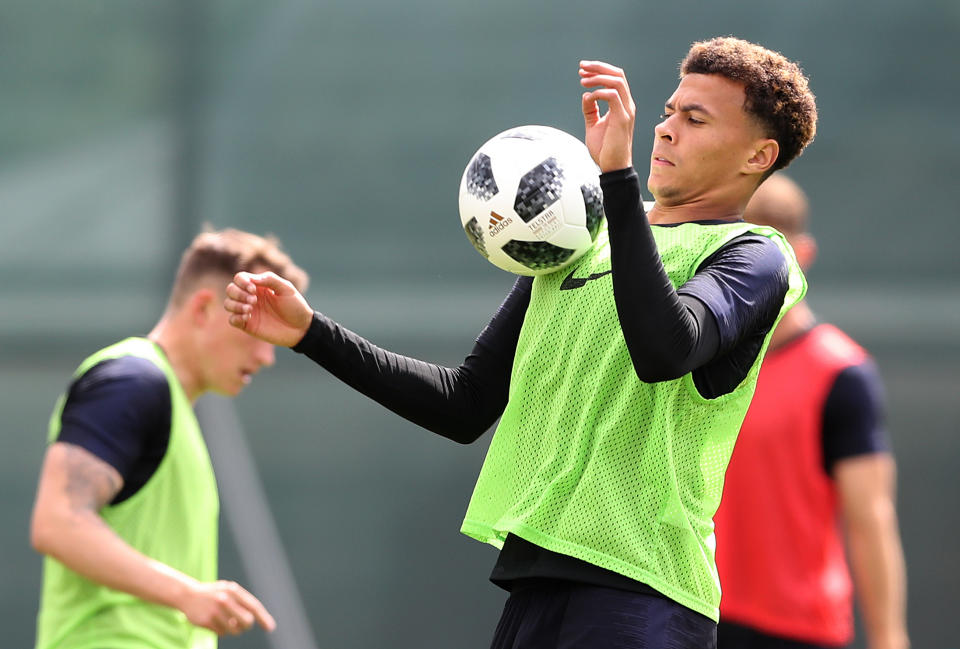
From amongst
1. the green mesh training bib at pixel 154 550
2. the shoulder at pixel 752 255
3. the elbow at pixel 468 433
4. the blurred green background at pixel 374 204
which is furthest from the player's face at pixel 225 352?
the blurred green background at pixel 374 204

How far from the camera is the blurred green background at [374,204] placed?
520cm

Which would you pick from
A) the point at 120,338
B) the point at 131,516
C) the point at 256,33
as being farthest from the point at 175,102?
the point at 131,516

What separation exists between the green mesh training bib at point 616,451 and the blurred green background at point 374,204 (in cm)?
328

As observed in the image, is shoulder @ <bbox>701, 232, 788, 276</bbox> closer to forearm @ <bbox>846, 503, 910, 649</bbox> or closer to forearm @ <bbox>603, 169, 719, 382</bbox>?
forearm @ <bbox>603, 169, 719, 382</bbox>

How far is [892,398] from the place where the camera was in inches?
221

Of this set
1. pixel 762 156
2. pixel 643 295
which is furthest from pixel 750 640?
pixel 643 295

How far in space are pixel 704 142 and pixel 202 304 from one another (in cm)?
166

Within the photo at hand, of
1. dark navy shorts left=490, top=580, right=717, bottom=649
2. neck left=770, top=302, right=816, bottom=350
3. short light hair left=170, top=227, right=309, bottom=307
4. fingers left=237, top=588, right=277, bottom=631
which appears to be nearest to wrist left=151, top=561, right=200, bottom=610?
fingers left=237, top=588, right=277, bottom=631

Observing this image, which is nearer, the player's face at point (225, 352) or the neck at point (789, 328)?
the player's face at point (225, 352)

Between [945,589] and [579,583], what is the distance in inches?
161

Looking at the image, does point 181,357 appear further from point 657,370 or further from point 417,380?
point 657,370

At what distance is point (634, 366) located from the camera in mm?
1764

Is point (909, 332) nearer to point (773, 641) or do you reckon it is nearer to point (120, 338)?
point (773, 641)

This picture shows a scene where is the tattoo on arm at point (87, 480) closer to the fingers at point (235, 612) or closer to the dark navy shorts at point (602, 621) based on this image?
the fingers at point (235, 612)
